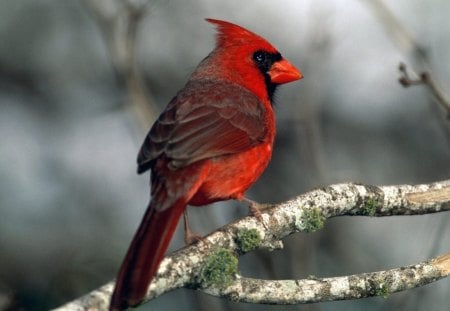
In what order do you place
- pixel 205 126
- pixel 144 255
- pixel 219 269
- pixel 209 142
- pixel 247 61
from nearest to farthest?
pixel 144 255 → pixel 219 269 → pixel 209 142 → pixel 205 126 → pixel 247 61

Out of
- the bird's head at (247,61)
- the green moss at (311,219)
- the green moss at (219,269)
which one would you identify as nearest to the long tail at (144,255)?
the green moss at (219,269)

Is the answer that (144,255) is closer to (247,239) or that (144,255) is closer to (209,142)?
(247,239)

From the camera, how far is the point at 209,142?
328 cm

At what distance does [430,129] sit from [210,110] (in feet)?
10.3

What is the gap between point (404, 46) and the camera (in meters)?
4.20

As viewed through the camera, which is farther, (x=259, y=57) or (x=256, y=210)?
(x=259, y=57)

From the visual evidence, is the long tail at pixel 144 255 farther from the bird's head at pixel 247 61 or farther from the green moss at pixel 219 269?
the bird's head at pixel 247 61

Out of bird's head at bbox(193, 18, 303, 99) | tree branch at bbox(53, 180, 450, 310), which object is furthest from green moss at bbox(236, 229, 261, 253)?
bird's head at bbox(193, 18, 303, 99)

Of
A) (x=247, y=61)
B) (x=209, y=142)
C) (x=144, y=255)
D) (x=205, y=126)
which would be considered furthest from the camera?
(x=247, y=61)

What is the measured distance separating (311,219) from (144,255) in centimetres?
79

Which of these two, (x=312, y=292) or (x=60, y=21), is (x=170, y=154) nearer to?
(x=312, y=292)

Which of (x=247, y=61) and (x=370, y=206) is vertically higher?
(x=247, y=61)

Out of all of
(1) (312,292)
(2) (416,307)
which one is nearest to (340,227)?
(2) (416,307)

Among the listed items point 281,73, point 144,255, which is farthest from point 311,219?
point 281,73
